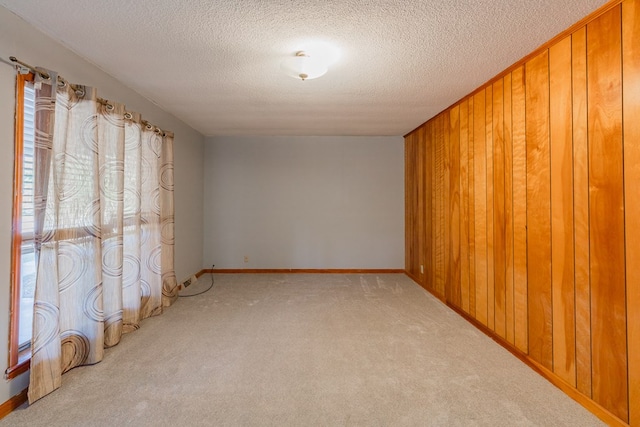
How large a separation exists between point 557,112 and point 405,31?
1.14 meters

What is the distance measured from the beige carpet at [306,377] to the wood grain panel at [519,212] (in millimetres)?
287

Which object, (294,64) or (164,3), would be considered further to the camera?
(294,64)

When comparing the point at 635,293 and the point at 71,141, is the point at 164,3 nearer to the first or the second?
the point at 71,141

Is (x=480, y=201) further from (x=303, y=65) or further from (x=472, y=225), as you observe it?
(x=303, y=65)

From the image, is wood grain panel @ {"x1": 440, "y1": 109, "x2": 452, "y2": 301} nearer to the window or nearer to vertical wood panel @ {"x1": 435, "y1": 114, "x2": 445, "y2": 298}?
vertical wood panel @ {"x1": 435, "y1": 114, "x2": 445, "y2": 298}

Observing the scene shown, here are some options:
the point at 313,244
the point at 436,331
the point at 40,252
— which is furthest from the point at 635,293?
the point at 313,244

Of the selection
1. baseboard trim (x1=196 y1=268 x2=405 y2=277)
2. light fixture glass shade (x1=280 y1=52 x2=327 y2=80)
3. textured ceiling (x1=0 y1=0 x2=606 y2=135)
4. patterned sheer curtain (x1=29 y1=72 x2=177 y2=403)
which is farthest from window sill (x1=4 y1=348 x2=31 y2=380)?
baseboard trim (x1=196 y1=268 x2=405 y2=277)

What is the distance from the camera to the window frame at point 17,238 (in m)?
1.66

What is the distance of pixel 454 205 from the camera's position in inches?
127

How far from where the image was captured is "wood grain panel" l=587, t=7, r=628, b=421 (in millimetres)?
1489

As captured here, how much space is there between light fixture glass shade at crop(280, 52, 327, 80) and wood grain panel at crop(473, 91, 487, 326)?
164 cm

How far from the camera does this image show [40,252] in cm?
173

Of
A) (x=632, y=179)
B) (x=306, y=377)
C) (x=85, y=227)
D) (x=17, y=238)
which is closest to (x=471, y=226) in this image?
(x=632, y=179)

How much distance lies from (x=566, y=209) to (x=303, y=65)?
202cm
